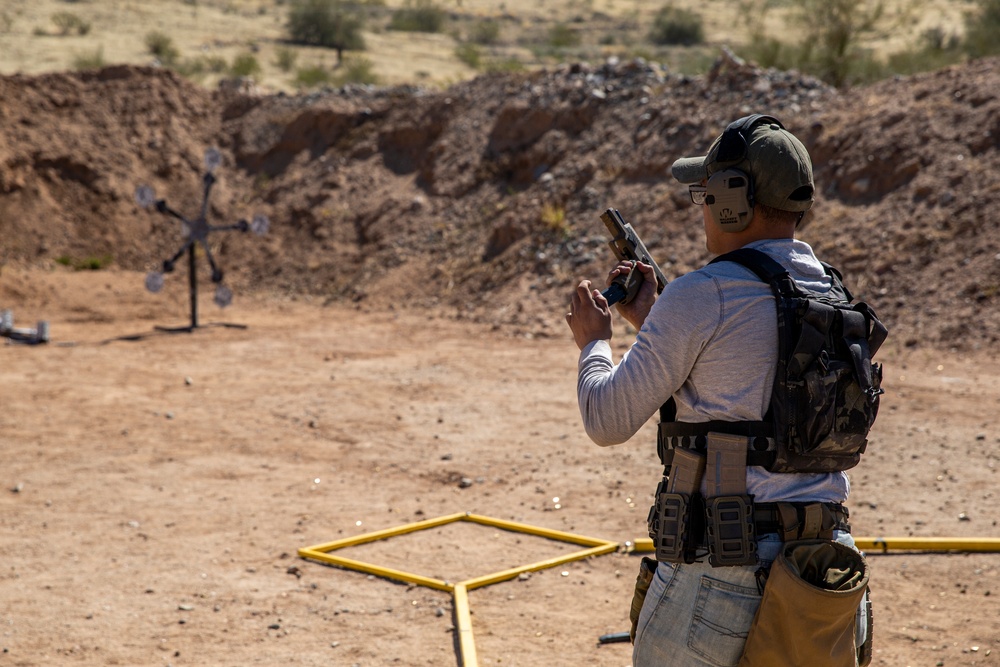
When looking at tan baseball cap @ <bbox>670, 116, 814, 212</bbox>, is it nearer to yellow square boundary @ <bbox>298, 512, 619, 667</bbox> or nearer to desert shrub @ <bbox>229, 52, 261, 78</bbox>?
yellow square boundary @ <bbox>298, 512, 619, 667</bbox>

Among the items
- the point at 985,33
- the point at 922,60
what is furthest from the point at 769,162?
the point at 985,33

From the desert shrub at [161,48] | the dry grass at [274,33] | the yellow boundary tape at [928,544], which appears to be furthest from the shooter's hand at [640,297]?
the desert shrub at [161,48]

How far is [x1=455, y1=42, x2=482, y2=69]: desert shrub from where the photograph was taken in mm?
37531

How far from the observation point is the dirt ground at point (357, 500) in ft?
15.0

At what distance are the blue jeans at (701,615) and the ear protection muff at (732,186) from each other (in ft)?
2.37

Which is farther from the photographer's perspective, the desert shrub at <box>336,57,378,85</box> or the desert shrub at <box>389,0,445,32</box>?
the desert shrub at <box>389,0,445,32</box>

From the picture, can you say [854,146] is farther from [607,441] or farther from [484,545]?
[607,441]

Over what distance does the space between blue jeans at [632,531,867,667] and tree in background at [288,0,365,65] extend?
122 feet

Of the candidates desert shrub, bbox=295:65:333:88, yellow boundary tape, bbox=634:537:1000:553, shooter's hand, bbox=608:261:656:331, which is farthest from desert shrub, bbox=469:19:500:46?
shooter's hand, bbox=608:261:656:331

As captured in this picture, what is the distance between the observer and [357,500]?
666cm

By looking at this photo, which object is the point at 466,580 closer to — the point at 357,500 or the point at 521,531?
the point at 521,531

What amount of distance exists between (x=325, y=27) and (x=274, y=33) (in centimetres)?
326

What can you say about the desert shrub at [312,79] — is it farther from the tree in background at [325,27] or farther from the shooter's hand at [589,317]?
the shooter's hand at [589,317]

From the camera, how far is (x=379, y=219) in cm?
1828
